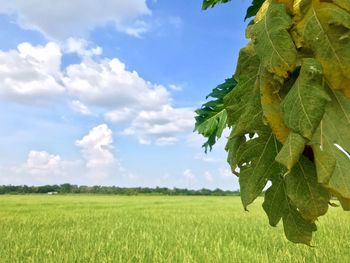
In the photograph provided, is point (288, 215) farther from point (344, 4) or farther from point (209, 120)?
point (209, 120)

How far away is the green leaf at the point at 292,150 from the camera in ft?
1.46

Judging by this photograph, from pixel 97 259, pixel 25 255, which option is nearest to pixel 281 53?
pixel 97 259

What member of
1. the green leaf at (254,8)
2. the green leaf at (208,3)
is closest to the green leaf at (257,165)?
the green leaf at (254,8)

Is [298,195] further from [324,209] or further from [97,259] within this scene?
[97,259]

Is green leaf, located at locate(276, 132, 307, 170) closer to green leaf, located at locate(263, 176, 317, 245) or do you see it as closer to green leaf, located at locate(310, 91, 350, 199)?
green leaf, located at locate(310, 91, 350, 199)

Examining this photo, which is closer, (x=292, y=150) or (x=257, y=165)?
(x=292, y=150)

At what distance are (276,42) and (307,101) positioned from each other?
73mm

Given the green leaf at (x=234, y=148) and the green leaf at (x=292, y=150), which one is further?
the green leaf at (x=234, y=148)

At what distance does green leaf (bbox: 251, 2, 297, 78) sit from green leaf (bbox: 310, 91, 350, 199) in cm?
7

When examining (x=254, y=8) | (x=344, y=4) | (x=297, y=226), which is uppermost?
(x=254, y=8)

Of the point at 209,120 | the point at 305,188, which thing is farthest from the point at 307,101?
the point at 209,120

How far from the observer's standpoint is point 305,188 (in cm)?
51

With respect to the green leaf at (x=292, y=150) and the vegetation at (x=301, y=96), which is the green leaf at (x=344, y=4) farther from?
the green leaf at (x=292, y=150)

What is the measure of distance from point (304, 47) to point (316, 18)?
3 cm
